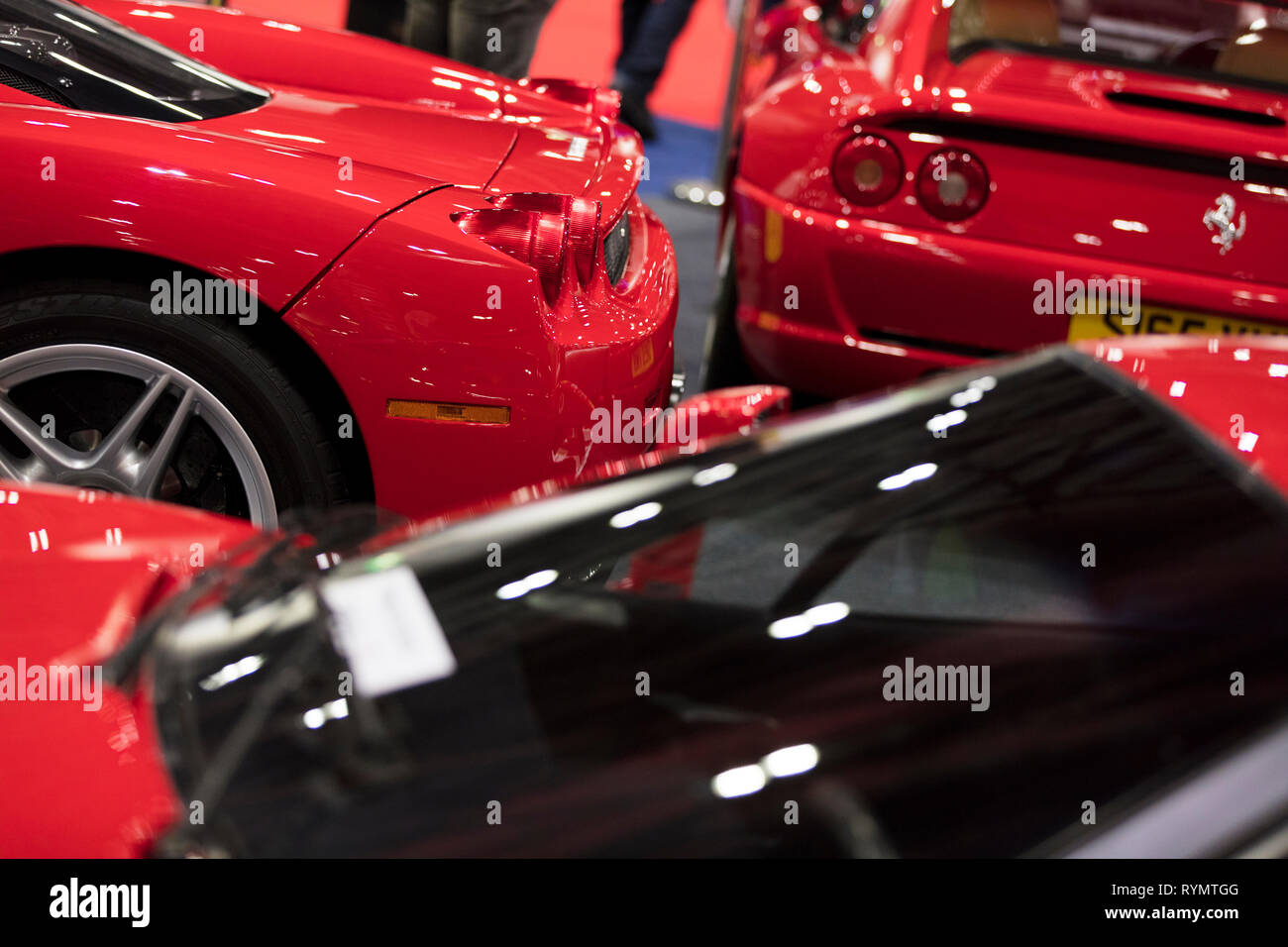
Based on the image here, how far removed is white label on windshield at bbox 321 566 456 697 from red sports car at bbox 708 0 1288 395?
79.8 inches

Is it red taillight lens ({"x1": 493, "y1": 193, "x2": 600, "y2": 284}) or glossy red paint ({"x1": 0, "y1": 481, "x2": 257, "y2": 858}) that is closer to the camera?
glossy red paint ({"x1": 0, "y1": 481, "x2": 257, "y2": 858})

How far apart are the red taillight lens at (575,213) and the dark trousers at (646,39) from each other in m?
5.45

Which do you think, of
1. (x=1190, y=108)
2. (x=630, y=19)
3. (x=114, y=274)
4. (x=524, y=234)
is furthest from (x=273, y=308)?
(x=630, y=19)

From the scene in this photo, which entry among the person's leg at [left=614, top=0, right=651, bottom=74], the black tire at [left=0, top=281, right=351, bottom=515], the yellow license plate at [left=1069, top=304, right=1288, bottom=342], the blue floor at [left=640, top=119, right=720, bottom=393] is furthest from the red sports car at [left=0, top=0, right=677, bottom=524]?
the person's leg at [left=614, top=0, right=651, bottom=74]

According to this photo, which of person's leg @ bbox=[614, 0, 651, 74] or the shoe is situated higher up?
person's leg @ bbox=[614, 0, 651, 74]

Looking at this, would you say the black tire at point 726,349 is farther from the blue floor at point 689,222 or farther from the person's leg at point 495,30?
the person's leg at point 495,30

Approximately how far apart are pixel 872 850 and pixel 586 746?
0.23 meters

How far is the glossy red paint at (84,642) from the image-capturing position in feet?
3.41

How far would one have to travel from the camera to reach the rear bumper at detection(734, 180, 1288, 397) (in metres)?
2.94

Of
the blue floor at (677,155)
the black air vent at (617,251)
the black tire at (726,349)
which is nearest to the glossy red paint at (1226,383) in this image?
the black air vent at (617,251)

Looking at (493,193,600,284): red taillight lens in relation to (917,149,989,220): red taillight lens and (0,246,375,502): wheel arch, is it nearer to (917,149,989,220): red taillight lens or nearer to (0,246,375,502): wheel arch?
(0,246,375,502): wheel arch

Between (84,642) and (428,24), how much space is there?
152 inches

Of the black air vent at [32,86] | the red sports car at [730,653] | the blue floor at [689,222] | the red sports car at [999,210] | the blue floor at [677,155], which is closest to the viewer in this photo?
the red sports car at [730,653]
